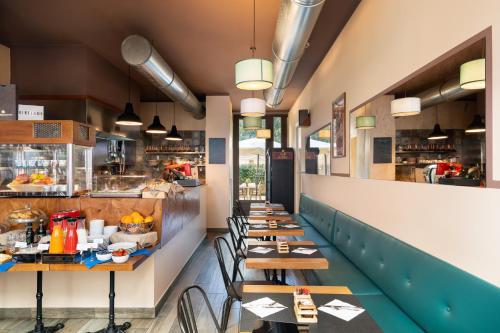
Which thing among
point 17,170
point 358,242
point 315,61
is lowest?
point 358,242

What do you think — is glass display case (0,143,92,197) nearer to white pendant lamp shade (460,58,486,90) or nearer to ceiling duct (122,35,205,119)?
ceiling duct (122,35,205,119)

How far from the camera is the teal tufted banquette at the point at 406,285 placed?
1.88 m

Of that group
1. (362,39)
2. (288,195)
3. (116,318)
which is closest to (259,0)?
(362,39)

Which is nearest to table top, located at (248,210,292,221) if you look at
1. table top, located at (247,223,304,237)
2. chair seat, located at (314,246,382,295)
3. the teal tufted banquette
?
table top, located at (247,223,304,237)

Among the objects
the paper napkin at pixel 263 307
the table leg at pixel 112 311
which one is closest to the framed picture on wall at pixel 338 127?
the paper napkin at pixel 263 307

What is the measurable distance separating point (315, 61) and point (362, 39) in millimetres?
2563

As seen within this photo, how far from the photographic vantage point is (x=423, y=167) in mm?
2605

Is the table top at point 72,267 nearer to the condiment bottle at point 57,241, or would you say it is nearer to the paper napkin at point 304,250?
the condiment bottle at point 57,241

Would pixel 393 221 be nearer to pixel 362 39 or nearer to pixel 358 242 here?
pixel 358 242

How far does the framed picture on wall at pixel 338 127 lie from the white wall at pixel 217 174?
154 inches

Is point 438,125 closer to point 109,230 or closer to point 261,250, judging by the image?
point 261,250

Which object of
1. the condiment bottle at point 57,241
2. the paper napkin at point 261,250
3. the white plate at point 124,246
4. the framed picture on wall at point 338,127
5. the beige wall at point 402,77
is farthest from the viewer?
the framed picture on wall at point 338,127

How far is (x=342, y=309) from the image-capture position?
2.04 meters

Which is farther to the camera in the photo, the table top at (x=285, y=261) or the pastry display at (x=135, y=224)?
the pastry display at (x=135, y=224)
